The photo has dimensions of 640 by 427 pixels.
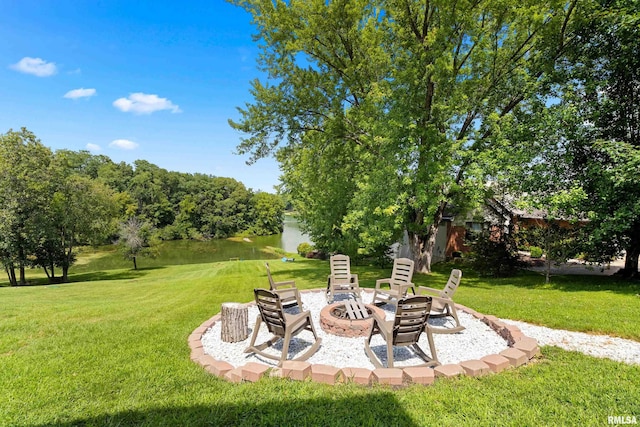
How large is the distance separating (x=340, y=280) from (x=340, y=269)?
11.8 inches

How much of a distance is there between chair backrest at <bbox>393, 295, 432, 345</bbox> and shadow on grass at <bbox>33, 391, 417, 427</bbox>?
1.04 m

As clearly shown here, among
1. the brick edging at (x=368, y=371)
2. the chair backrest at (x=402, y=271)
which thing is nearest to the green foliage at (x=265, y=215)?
the chair backrest at (x=402, y=271)

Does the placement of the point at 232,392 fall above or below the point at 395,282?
below

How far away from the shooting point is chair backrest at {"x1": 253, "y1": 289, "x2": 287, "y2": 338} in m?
3.95

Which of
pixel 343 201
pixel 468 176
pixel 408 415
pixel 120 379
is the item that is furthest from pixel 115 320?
pixel 343 201

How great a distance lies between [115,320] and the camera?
18.8 feet

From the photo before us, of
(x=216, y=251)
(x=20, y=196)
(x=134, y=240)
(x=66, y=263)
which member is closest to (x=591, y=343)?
(x=20, y=196)

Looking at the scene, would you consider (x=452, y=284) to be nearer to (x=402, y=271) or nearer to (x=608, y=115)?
(x=402, y=271)

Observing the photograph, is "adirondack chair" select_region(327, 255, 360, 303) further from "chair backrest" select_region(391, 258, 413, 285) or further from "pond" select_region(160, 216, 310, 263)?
"pond" select_region(160, 216, 310, 263)

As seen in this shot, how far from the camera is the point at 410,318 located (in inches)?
147

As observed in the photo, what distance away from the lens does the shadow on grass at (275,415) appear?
2.53 metres

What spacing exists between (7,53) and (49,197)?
9326 mm

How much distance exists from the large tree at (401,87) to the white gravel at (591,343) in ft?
12.7

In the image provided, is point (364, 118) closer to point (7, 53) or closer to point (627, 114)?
point (627, 114)
